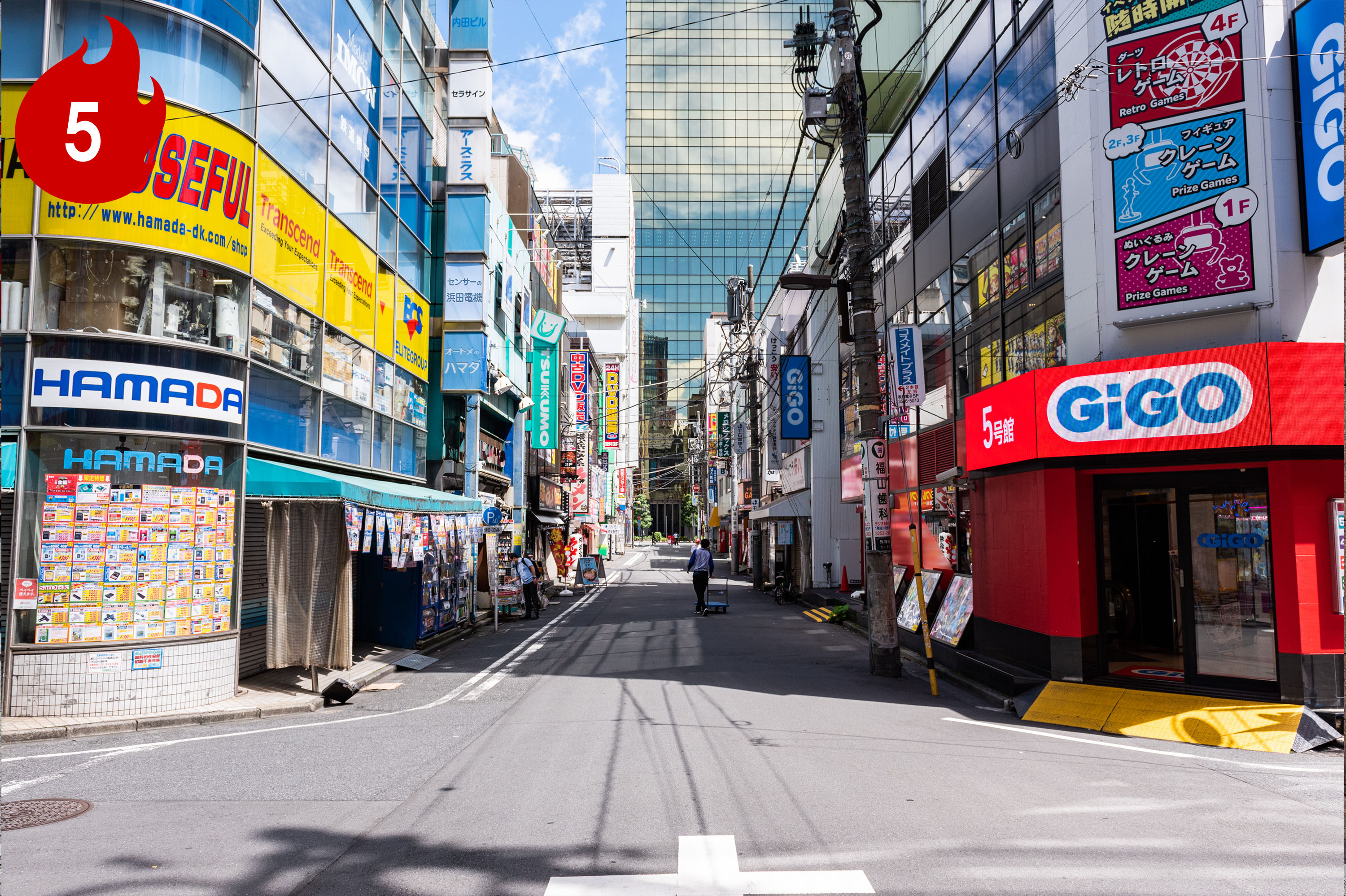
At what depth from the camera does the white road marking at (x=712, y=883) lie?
473 centimetres

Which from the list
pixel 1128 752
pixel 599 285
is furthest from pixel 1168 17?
pixel 599 285

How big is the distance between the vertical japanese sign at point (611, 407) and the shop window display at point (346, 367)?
1795 inches

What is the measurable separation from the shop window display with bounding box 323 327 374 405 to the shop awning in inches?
658

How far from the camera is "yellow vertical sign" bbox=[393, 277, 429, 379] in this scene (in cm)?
1872

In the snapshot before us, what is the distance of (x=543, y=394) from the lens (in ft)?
107

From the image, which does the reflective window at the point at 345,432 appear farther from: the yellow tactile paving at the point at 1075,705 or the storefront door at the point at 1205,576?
the storefront door at the point at 1205,576

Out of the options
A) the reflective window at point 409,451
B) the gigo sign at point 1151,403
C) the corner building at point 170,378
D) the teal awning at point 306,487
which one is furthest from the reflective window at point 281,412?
the gigo sign at point 1151,403

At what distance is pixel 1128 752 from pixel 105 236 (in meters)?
12.8

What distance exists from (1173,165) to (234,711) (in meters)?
13.2

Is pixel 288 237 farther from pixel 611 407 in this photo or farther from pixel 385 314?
pixel 611 407

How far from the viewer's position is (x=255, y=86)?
39.2 feet

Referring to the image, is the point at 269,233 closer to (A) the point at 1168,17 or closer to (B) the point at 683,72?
(A) the point at 1168,17

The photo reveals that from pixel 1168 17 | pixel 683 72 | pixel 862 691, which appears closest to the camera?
pixel 1168 17

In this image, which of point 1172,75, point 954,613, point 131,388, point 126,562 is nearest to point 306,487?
point 126,562
